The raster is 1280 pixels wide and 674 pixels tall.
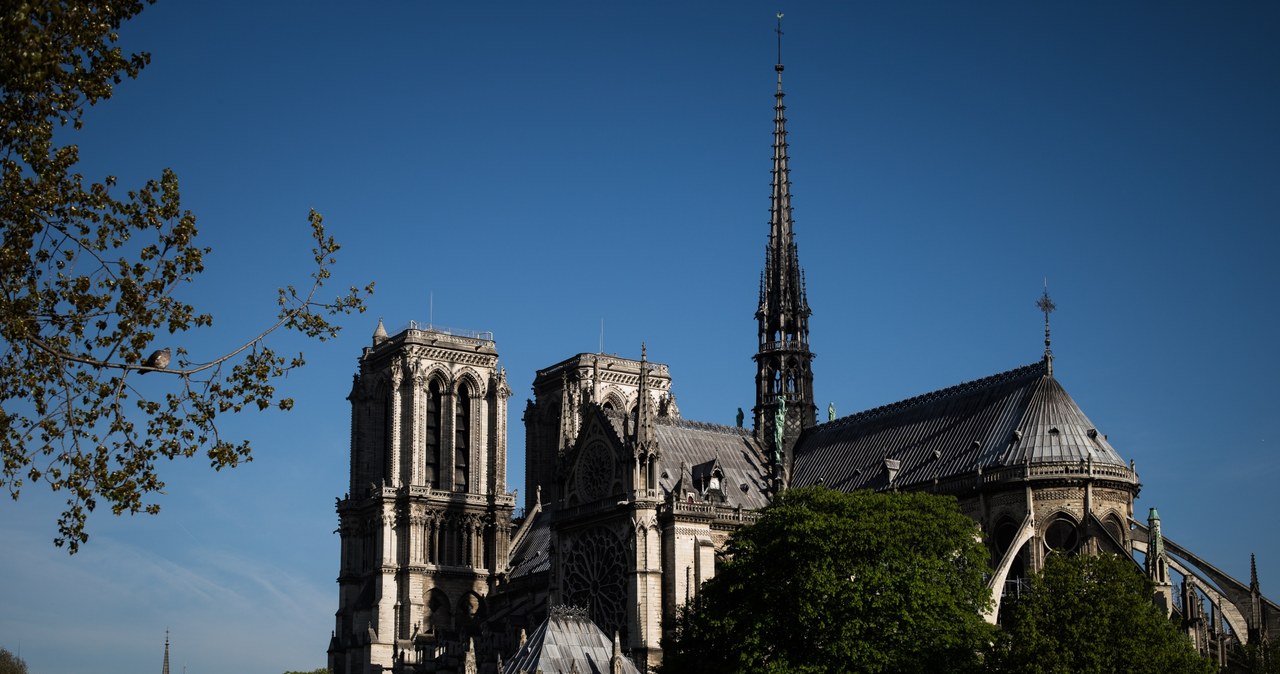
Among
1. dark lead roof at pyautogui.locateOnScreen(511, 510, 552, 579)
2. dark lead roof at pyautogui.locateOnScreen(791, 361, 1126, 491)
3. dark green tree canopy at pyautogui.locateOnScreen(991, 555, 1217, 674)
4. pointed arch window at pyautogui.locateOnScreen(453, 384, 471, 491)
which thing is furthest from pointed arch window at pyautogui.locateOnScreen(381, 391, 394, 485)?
dark green tree canopy at pyautogui.locateOnScreen(991, 555, 1217, 674)

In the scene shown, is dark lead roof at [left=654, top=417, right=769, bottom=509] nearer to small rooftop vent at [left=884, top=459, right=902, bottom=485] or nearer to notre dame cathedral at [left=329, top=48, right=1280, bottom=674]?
notre dame cathedral at [left=329, top=48, right=1280, bottom=674]

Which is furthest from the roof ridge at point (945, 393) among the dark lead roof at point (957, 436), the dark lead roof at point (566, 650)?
the dark lead roof at point (566, 650)

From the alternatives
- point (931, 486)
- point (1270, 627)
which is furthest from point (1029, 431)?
point (1270, 627)

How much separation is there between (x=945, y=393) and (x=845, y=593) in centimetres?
2631

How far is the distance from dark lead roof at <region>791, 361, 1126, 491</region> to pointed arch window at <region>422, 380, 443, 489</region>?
3029cm

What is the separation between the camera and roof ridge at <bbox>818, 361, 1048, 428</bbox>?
261ft

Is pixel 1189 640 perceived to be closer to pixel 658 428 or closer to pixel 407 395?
pixel 658 428

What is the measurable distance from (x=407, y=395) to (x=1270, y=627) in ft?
189

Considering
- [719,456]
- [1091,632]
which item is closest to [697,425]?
[719,456]

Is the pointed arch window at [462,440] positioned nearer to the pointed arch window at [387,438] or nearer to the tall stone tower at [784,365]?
the pointed arch window at [387,438]

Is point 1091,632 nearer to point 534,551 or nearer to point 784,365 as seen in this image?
point 784,365

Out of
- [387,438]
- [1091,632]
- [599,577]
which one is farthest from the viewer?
[387,438]

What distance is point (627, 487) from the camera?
8044 cm

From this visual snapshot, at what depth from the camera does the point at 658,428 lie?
3477 inches
